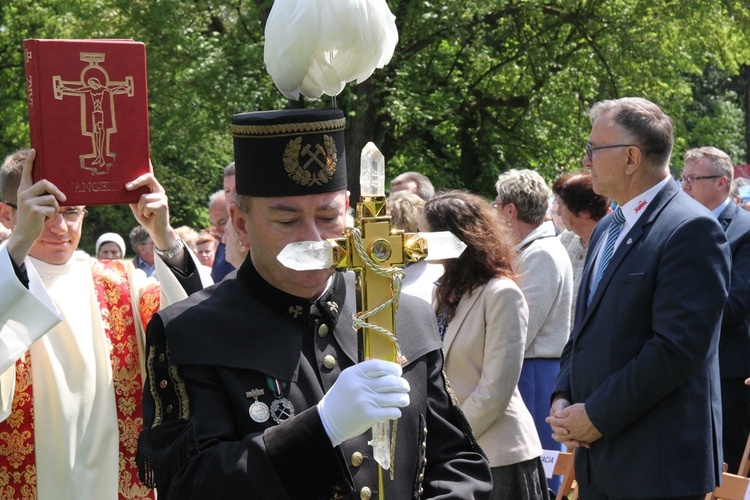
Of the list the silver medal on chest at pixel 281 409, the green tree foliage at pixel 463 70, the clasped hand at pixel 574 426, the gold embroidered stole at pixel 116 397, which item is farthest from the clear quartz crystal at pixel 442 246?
the green tree foliage at pixel 463 70

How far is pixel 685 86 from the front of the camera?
19844 mm

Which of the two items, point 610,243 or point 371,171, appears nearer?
point 371,171

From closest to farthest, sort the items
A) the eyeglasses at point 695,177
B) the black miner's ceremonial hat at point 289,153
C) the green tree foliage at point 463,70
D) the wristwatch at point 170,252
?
the black miner's ceremonial hat at point 289,153 → the wristwatch at point 170,252 → the eyeglasses at point 695,177 → the green tree foliage at point 463,70

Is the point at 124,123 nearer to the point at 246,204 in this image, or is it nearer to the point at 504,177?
the point at 246,204

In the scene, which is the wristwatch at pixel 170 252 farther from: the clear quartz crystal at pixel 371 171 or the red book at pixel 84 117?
the clear quartz crystal at pixel 371 171

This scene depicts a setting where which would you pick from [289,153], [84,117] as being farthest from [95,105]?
[289,153]

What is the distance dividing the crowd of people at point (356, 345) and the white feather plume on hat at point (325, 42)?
0.10 m

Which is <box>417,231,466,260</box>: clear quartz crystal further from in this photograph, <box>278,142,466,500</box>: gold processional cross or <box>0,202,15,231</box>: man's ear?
<box>0,202,15,231</box>: man's ear

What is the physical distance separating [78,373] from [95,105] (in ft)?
3.28

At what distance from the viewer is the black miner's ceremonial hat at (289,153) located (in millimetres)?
2469

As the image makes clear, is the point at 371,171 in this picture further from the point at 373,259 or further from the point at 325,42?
the point at 325,42

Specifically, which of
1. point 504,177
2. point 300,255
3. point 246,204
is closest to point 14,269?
point 246,204

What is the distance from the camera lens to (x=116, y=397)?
3605mm

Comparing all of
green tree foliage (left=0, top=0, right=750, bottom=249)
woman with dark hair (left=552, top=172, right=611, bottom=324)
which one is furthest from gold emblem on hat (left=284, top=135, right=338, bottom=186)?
green tree foliage (left=0, top=0, right=750, bottom=249)
